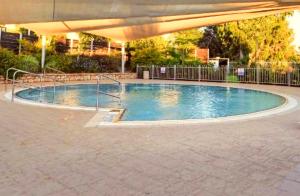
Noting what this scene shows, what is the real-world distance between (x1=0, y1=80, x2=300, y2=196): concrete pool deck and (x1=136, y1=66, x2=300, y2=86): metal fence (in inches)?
581

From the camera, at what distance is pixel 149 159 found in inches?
176

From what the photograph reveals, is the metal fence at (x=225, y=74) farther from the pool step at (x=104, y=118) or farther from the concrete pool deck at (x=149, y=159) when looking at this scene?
the pool step at (x=104, y=118)

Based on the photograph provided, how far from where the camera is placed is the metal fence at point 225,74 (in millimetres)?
20823

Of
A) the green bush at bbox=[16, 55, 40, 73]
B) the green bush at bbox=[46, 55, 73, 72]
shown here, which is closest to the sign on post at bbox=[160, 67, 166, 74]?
the green bush at bbox=[46, 55, 73, 72]

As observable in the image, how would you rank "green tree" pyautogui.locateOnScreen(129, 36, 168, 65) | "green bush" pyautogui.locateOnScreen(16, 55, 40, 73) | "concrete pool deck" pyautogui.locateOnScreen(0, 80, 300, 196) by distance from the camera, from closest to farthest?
"concrete pool deck" pyautogui.locateOnScreen(0, 80, 300, 196) < "green bush" pyautogui.locateOnScreen(16, 55, 40, 73) < "green tree" pyautogui.locateOnScreen(129, 36, 168, 65)

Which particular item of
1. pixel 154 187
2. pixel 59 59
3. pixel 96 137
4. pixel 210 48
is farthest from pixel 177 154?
pixel 210 48

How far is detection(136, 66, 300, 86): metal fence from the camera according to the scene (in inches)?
820

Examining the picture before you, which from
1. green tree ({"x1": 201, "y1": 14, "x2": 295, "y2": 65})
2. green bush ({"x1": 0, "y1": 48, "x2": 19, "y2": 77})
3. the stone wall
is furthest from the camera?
green tree ({"x1": 201, "y1": 14, "x2": 295, "y2": 65})

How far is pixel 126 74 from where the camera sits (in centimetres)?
2658

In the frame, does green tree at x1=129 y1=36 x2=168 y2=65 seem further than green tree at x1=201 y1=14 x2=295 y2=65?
Yes

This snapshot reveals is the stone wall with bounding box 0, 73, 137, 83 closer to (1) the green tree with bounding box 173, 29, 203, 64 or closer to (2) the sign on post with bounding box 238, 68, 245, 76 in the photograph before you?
(1) the green tree with bounding box 173, 29, 203, 64

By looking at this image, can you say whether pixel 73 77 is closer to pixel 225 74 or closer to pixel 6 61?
pixel 6 61

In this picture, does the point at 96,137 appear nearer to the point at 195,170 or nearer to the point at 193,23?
the point at 195,170

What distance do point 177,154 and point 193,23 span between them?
288 centimetres
